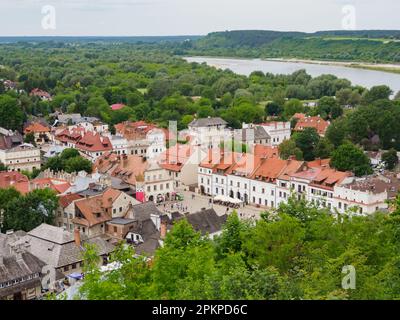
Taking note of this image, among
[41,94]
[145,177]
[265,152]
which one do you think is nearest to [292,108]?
[265,152]

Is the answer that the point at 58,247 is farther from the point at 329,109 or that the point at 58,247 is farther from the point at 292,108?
the point at 292,108

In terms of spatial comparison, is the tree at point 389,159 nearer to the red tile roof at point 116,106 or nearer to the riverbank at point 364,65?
the red tile roof at point 116,106

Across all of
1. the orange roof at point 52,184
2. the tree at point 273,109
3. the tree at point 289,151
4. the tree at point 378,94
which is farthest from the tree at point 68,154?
the tree at point 378,94

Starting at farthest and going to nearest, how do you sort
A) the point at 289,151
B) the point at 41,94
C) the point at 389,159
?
the point at 41,94, the point at 389,159, the point at 289,151

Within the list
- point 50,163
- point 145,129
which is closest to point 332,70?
point 145,129

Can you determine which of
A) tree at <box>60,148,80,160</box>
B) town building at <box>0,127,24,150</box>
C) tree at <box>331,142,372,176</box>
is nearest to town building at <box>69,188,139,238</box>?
tree at <box>60,148,80,160</box>

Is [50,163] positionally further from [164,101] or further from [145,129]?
[164,101]
